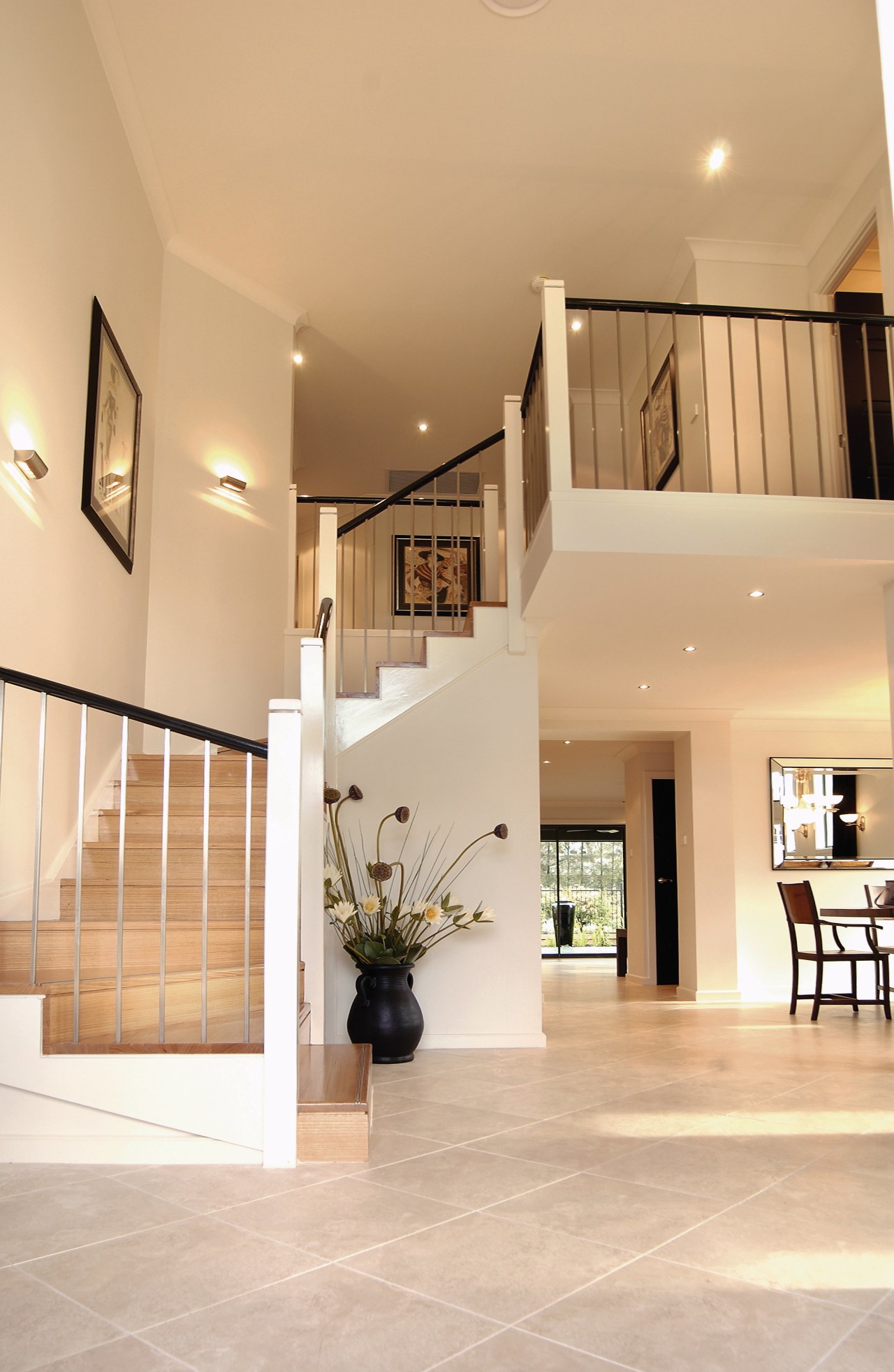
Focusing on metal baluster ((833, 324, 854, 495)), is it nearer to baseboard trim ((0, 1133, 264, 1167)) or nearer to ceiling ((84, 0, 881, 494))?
ceiling ((84, 0, 881, 494))

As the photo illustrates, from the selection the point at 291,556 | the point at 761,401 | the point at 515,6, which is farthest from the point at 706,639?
the point at 515,6

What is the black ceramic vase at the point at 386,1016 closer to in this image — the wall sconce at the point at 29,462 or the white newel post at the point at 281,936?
the white newel post at the point at 281,936

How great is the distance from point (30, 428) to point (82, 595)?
3.05 ft

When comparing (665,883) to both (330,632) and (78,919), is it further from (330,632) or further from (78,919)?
(78,919)

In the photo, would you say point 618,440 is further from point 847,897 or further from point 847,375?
point 847,897

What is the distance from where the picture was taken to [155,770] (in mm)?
5332

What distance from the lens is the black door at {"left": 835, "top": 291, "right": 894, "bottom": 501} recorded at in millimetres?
6109

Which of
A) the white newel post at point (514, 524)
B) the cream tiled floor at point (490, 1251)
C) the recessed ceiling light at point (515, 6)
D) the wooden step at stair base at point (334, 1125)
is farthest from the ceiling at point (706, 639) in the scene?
the recessed ceiling light at point (515, 6)

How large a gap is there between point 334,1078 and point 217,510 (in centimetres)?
424

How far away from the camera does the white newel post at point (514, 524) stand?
5.93m

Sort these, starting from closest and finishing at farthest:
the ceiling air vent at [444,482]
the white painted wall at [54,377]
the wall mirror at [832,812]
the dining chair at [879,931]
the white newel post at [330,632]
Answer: the white painted wall at [54,377] < the white newel post at [330,632] < the dining chair at [879,931] < the wall mirror at [832,812] < the ceiling air vent at [444,482]

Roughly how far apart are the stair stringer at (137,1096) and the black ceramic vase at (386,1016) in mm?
2023

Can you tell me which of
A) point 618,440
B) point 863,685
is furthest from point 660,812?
point 618,440

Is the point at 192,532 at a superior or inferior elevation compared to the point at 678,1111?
superior
